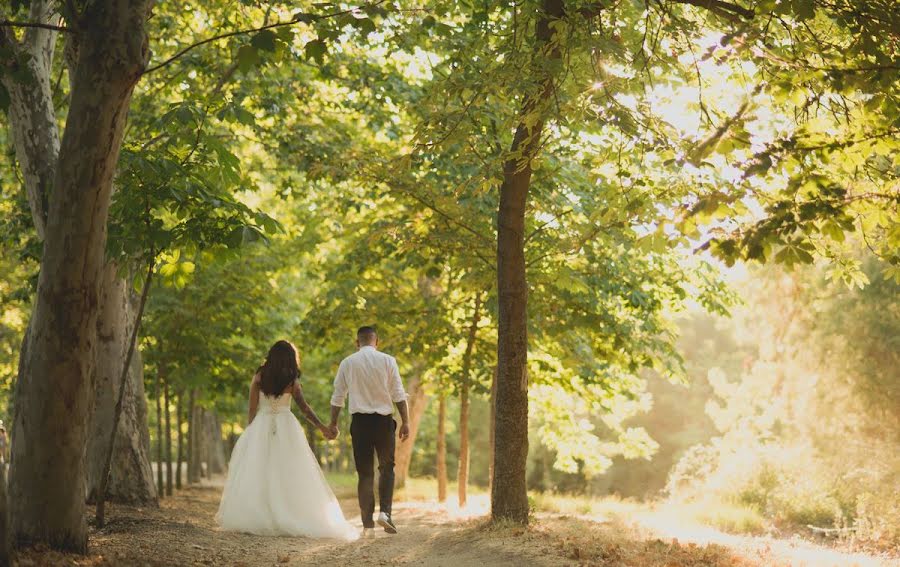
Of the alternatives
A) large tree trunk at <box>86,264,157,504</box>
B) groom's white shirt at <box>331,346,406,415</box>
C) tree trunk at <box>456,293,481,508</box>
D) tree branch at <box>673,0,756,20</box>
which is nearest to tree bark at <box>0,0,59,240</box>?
large tree trunk at <box>86,264,157,504</box>

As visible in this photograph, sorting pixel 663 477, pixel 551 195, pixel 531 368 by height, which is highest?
pixel 551 195

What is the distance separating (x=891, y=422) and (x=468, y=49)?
1845 centimetres

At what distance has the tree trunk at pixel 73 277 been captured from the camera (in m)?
5.97

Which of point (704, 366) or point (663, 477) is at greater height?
point (704, 366)

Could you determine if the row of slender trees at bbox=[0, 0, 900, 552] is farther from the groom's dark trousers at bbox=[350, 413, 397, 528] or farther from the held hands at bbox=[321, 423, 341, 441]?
the held hands at bbox=[321, 423, 341, 441]

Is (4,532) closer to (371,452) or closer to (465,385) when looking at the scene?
(371,452)

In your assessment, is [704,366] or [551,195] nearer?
[551,195]

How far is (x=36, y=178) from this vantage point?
970cm

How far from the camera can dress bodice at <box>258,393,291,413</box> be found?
34.1 feet

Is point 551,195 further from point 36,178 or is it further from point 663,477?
point 663,477

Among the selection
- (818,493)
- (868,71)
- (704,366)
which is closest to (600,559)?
(868,71)

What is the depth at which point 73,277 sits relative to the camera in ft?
19.9

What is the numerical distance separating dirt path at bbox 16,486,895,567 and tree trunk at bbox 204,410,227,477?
76.0ft

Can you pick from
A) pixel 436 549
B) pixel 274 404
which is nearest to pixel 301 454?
pixel 274 404
